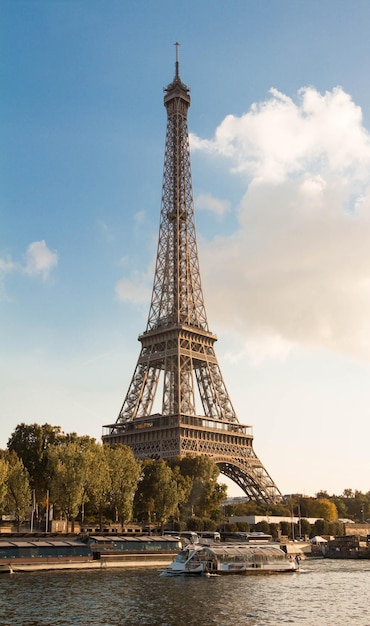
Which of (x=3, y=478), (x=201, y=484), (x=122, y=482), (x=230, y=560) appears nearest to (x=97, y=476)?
(x=122, y=482)

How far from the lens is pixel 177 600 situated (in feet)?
150

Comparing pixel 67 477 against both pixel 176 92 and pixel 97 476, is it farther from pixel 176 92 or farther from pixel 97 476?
pixel 176 92

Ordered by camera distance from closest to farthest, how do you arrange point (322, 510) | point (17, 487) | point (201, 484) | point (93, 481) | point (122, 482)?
1. point (17, 487)
2. point (93, 481)
3. point (122, 482)
4. point (201, 484)
5. point (322, 510)

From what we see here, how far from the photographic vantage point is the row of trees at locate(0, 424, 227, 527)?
85.1 meters

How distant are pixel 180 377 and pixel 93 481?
150 ft

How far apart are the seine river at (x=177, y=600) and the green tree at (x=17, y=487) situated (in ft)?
63.3

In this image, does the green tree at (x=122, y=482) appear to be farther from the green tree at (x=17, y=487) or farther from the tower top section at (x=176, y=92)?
the tower top section at (x=176, y=92)

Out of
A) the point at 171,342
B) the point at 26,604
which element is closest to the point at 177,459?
the point at 171,342

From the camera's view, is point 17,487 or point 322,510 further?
point 322,510

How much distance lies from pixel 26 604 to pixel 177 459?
251ft

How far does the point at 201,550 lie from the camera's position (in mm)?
69125

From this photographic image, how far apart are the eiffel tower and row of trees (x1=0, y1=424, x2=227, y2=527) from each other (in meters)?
12.3

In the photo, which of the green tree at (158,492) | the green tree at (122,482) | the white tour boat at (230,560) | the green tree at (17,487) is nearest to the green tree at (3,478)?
the green tree at (17,487)

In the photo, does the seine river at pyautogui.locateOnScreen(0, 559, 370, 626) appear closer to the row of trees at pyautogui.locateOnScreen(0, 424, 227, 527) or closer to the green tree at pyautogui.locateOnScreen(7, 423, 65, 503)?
the row of trees at pyautogui.locateOnScreen(0, 424, 227, 527)
